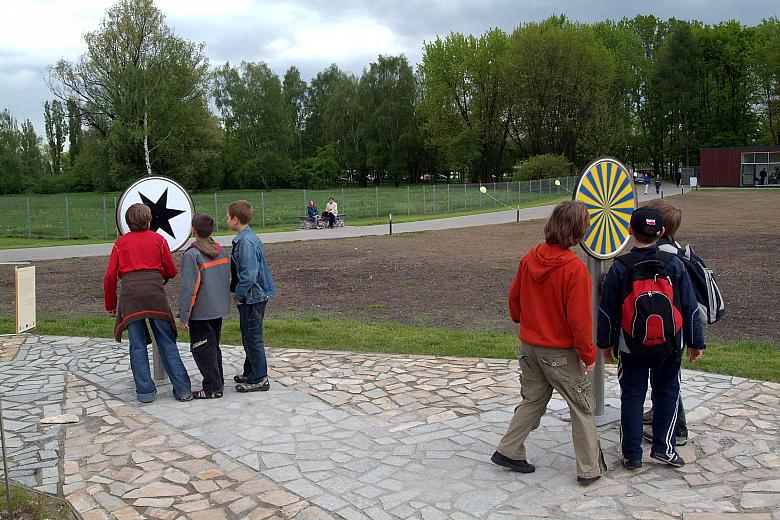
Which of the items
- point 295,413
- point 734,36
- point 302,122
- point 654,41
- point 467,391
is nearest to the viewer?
point 295,413

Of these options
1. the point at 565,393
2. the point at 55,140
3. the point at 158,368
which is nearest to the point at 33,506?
the point at 158,368

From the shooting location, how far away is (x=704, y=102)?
78312 millimetres

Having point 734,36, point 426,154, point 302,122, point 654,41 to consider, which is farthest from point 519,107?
point 302,122

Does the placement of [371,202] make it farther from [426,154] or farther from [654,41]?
[654,41]

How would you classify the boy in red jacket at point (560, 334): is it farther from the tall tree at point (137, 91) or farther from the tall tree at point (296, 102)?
the tall tree at point (296, 102)

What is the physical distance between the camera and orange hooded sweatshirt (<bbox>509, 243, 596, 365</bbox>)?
13.9ft

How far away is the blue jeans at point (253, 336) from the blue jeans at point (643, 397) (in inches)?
131

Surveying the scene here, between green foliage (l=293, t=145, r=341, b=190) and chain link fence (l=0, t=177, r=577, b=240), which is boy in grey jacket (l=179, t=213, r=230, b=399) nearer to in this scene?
chain link fence (l=0, t=177, r=577, b=240)

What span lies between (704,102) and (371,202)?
5078 centimetres

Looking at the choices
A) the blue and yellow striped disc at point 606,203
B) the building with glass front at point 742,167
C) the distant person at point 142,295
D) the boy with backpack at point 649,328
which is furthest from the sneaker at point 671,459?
the building with glass front at point 742,167

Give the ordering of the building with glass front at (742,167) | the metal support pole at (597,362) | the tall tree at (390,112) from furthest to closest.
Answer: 1. the tall tree at (390,112)
2. the building with glass front at (742,167)
3. the metal support pole at (597,362)

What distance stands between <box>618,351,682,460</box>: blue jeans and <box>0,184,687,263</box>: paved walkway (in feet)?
61.9

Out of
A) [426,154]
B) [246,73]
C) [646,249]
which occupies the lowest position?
[646,249]

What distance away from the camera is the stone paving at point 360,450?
4.19 metres
